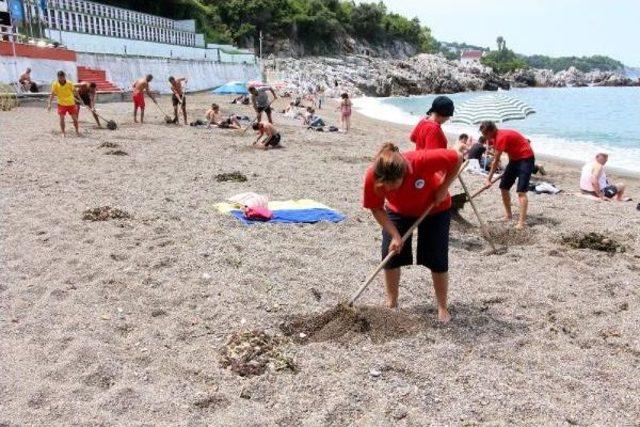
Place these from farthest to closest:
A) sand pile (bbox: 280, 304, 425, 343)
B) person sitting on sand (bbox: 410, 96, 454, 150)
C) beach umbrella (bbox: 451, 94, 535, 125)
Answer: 1. beach umbrella (bbox: 451, 94, 535, 125)
2. person sitting on sand (bbox: 410, 96, 454, 150)
3. sand pile (bbox: 280, 304, 425, 343)

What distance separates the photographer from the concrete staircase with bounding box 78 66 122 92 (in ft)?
89.5

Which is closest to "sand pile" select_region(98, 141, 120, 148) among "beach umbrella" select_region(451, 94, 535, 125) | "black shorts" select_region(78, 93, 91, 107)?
"black shorts" select_region(78, 93, 91, 107)

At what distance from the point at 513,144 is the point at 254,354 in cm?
536

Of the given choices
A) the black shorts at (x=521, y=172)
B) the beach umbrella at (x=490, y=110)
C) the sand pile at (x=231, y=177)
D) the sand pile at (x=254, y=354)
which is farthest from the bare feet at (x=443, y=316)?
the sand pile at (x=231, y=177)

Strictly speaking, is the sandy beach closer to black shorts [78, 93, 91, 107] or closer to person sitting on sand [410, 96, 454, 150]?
person sitting on sand [410, 96, 454, 150]

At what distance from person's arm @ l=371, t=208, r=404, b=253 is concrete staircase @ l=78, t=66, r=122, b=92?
25869 millimetres

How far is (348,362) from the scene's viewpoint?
4.06 meters

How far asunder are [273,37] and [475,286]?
74940mm

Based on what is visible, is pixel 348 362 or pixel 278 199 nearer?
pixel 348 362

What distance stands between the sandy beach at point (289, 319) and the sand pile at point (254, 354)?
8 cm

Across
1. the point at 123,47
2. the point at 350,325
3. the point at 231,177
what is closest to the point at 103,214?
the point at 231,177

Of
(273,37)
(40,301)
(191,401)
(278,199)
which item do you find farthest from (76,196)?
(273,37)

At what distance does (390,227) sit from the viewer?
4285mm

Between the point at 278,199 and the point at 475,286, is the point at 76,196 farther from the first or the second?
the point at 475,286
